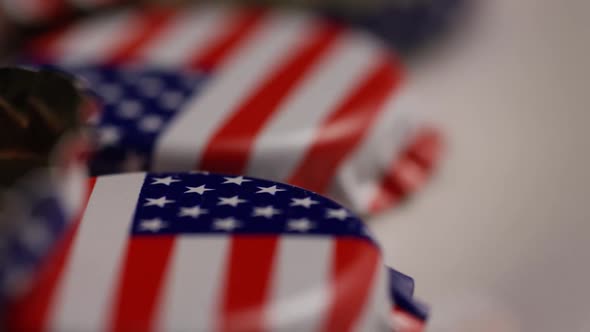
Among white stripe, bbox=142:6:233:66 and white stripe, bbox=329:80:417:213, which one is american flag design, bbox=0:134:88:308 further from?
white stripe, bbox=142:6:233:66

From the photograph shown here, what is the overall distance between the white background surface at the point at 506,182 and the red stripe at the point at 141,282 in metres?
0.38

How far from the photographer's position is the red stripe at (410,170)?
1.19 meters

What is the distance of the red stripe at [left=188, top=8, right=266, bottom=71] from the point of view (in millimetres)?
1286

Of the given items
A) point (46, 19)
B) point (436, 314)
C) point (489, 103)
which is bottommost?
point (436, 314)

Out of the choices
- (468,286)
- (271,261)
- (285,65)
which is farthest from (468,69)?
(271,261)

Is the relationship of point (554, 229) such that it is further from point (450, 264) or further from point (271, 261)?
point (271, 261)

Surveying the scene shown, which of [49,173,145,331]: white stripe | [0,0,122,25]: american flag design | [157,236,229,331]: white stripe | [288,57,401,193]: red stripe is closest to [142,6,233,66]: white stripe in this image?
[0,0,122,25]: american flag design

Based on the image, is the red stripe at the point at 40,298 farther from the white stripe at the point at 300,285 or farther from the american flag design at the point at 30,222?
the white stripe at the point at 300,285

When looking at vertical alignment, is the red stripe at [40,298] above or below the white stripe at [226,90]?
below

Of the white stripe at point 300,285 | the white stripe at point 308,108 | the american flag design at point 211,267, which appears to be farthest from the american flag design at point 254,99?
the white stripe at point 300,285

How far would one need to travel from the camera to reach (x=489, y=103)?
1.43m

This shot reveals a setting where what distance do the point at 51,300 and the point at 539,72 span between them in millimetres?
1125

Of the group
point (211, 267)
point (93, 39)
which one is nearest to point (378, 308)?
point (211, 267)

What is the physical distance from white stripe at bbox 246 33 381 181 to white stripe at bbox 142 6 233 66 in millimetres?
234
